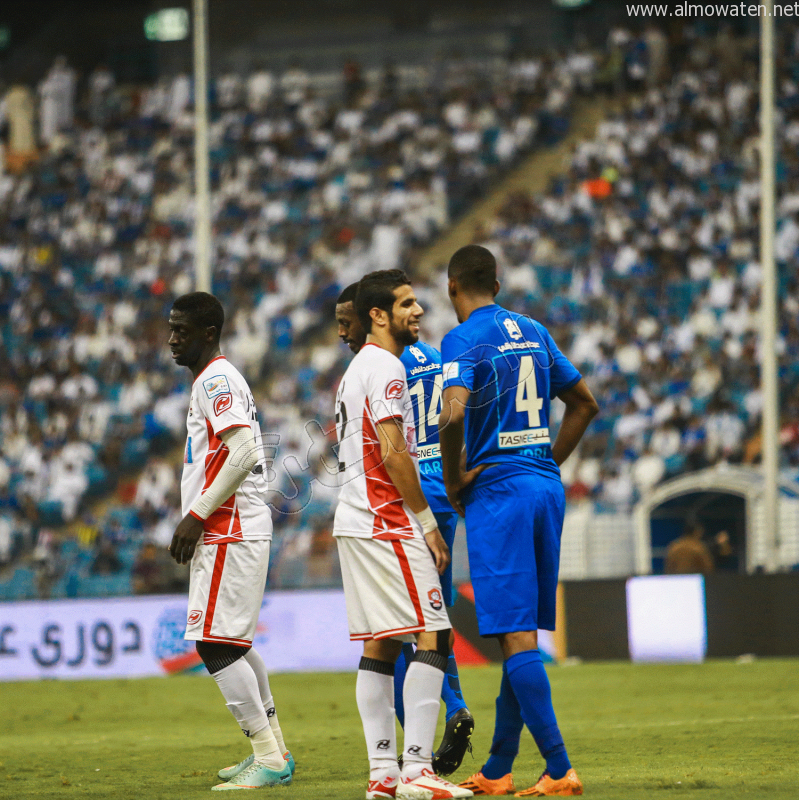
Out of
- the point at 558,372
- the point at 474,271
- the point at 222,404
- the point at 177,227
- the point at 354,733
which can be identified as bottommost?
the point at 354,733

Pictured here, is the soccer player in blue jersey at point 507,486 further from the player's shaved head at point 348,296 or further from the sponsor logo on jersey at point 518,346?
the player's shaved head at point 348,296

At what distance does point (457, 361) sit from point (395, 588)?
3.38 ft

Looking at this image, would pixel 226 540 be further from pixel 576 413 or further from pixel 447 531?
pixel 576 413

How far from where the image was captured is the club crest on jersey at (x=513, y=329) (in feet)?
19.7

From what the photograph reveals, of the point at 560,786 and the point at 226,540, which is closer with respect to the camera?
the point at 560,786

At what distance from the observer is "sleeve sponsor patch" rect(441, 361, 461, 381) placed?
5.83 meters

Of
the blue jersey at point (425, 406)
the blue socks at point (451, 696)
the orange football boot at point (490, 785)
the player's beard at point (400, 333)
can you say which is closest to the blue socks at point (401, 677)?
the blue socks at point (451, 696)

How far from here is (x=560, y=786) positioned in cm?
559

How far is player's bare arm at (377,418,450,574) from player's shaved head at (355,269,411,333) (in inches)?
22.6

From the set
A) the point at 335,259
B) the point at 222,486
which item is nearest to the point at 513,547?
the point at 222,486

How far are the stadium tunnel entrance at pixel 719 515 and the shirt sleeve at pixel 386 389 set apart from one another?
37.4ft

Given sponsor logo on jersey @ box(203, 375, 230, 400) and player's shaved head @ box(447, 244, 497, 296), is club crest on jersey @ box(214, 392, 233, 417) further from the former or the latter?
player's shaved head @ box(447, 244, 497, 296)

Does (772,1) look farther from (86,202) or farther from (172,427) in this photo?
(86,202)

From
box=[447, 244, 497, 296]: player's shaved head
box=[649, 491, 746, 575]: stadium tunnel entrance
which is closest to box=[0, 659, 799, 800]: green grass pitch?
box=[447, 244, 497, 296]: player's shaved head
